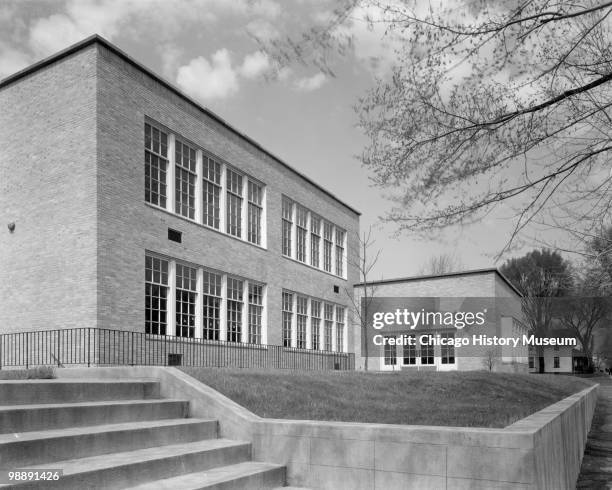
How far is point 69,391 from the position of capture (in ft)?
26.4

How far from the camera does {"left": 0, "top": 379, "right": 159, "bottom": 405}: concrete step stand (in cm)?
742

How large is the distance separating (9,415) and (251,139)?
756 inches

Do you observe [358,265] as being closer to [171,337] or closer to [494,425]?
[171,337]

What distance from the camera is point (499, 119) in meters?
8.48

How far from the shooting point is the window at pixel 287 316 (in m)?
26.9

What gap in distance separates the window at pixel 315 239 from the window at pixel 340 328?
337cm

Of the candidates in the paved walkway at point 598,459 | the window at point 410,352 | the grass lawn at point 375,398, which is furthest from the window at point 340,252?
the grass lawn at point 375,398

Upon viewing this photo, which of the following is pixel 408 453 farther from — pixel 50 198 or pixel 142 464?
pixel 50 198

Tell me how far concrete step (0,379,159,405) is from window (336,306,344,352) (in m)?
23.5

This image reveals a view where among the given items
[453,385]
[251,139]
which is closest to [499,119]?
[453,385]

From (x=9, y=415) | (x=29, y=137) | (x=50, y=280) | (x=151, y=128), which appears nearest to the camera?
(x=9, y=415)

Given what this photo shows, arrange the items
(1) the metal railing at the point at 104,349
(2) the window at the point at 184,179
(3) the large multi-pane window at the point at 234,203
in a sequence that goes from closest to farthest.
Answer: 1. (1) the metal railing at the point at 104,349
2. (2) the window at the point at 184,179
3. (3) the large multi-pane window at the point at 234,203

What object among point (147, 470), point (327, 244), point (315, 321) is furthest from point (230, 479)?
point (327, 244)

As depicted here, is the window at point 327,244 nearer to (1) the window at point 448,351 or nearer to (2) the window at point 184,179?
(1) the window at point 448,351
